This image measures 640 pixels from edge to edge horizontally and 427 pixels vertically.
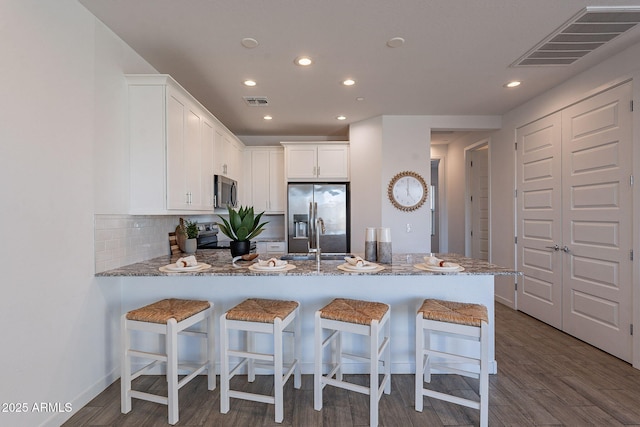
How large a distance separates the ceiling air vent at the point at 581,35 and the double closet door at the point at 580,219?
1.74ft

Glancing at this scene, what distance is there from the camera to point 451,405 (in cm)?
196

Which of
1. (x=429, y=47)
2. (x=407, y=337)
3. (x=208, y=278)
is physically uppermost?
(x=429, y=47)

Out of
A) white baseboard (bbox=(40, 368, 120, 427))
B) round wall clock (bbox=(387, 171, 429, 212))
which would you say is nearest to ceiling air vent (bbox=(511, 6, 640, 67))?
round wall clock (bbox=(387, 171, 429, 212))

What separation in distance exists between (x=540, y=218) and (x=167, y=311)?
3.99 m

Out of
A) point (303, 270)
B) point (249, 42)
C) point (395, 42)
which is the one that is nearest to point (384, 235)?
point (303, 270)

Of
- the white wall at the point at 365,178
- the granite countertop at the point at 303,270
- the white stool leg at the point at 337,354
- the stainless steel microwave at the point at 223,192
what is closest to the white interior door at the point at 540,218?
the granite countertop at the point at 303,270

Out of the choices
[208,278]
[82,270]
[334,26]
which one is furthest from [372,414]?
[334,26]

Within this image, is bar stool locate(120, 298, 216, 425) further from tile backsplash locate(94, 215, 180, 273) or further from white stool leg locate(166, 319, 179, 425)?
tile backsplash locate(94, 215, 180, 273)

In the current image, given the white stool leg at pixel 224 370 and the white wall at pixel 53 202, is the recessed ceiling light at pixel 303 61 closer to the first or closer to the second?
the white wall at pixel 53 202

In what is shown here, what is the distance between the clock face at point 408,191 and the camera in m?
4.14

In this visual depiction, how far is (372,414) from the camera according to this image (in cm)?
174

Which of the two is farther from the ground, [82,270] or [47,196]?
[47,196]

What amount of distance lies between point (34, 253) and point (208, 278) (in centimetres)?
102

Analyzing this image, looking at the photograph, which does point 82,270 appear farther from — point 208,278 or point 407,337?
point 407,337
